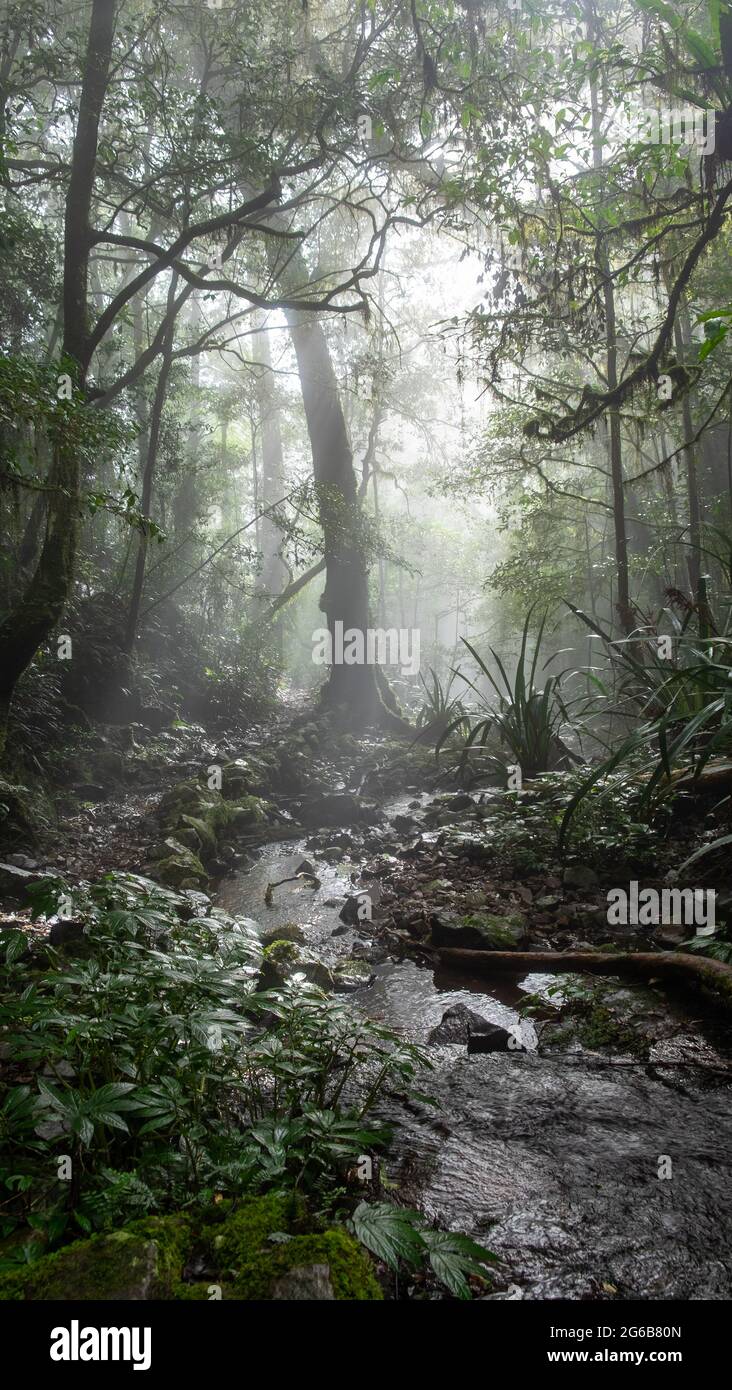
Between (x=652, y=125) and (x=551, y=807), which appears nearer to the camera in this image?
(x=551, y=807)

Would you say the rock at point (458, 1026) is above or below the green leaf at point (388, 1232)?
below

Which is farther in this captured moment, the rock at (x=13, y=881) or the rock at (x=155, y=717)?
the rock at (x=155, y=717)

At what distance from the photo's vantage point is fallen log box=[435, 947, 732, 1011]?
2.49m

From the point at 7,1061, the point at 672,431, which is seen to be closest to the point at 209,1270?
the point at 7,1061

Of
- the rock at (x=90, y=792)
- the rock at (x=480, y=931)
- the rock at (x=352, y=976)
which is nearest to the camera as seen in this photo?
the rock at (x=352, y=976)

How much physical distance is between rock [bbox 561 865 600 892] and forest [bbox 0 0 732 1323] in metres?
0.03

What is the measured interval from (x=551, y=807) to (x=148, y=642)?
26.1 feet

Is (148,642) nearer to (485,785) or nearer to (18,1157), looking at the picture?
(485,785)

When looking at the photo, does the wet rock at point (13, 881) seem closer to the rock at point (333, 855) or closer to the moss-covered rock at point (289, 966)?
the moss-covered rock at point (289, 966)

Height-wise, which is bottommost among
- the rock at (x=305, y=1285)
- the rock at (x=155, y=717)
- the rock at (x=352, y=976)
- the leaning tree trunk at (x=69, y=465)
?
the rock at (x=352, y=976)

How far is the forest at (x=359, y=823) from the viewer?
144 centimetres

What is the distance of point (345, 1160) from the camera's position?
167 cm

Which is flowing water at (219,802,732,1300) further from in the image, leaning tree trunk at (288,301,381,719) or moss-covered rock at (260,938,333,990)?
leaning tree trunk at (288,301,381,719)

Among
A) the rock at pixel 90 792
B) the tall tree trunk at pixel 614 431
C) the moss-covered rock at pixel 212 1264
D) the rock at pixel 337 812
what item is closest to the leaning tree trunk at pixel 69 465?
the rock at pixel 90 792
